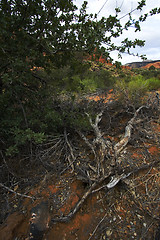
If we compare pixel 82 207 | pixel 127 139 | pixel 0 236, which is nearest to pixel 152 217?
pixel 82 207

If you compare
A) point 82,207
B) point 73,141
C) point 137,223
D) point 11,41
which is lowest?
point 137,223

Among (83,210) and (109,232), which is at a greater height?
(83,210)

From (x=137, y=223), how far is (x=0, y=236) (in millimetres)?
1465

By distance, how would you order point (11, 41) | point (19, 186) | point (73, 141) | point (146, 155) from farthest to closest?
1. point (73, 141)
2. point (146, 155)
3. point (19, 186)
4. point (11, 41)

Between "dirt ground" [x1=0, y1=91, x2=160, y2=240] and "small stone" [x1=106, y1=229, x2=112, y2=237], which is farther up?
"dirt ground" [x1=0, y1=91, x2=160, y2=240]

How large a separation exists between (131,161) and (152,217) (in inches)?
35.1

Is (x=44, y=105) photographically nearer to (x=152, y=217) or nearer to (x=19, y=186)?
(x=19, y=186)

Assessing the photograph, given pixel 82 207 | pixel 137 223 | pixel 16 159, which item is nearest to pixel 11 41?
pixel 16 159

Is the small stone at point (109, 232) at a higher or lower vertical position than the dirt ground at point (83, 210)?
lower

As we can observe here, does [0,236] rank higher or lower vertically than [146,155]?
higher

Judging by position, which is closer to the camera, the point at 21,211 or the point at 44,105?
the point at 21,211

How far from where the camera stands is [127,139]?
265cm

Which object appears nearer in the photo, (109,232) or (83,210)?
(109,232)

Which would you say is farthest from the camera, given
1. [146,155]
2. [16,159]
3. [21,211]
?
[146,155]
